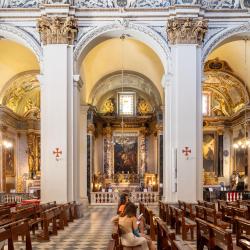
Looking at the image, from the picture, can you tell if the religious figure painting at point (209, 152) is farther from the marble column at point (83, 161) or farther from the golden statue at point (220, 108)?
the marble column at point (83, 161)

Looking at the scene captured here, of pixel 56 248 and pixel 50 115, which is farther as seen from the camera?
pixel 50 115

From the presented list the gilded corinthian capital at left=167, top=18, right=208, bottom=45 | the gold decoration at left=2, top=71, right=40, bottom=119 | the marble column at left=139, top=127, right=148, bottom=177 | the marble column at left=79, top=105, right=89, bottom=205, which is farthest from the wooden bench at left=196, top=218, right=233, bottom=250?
the marble column at left=139, top=127, right=148, bottom=177

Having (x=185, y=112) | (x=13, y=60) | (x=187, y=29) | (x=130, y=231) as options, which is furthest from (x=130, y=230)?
(x=13, y=60)

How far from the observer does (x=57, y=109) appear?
1722cm

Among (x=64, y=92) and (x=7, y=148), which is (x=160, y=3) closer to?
(x=64, y=92)

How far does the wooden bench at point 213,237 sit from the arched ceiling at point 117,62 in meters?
13.5

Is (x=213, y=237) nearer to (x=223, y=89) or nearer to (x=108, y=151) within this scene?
(x=223, y=89)

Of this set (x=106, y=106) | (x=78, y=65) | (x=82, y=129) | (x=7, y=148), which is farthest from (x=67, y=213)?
(x=106, y=106)

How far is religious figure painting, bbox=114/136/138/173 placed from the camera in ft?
103

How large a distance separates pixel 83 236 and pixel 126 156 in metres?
19.3

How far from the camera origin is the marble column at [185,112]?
1705cm

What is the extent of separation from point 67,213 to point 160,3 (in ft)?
24.8

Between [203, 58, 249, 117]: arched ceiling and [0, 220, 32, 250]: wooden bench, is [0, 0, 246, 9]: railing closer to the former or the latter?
[203, 58, 249, 117]: arched ceiling

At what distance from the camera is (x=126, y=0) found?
17.7 m
